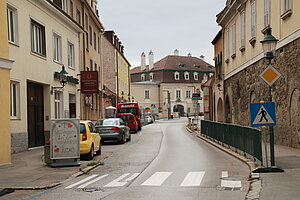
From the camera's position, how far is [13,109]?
59.8 ft

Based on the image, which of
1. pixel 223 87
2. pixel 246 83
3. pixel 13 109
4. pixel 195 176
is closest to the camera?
pixel 195 176

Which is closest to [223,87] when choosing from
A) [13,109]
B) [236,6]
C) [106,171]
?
[236,6]

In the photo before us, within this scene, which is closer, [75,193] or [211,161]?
[75,193]

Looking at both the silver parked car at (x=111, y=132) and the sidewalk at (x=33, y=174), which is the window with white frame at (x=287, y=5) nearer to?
the sidewalk at (x=33, y=174)

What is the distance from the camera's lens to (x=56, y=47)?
24469 mm

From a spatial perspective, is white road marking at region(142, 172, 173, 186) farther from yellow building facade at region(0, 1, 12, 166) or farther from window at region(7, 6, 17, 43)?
window at region(7, 6, 17, 43)

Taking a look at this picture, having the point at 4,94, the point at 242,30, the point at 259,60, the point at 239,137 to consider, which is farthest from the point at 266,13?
the point at 4,94

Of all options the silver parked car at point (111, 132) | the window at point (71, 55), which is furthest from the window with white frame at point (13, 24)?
the window at point (71, 55)

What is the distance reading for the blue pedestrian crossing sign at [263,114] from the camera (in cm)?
1101

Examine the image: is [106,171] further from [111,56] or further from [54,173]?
[111,56]

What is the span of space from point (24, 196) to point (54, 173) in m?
3.30

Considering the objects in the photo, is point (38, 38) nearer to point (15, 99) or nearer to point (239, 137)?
point (15, 99)

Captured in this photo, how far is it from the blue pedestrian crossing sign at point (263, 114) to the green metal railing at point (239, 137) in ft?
4.36

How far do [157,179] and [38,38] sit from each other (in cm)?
1336
